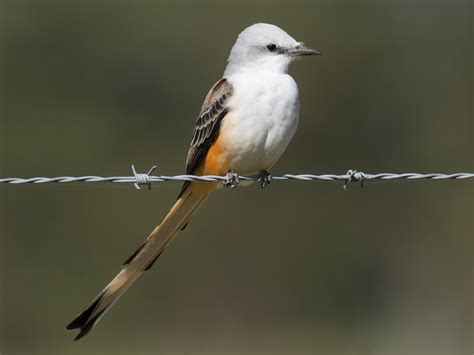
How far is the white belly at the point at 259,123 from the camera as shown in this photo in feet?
17.9

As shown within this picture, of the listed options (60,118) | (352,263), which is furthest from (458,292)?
(60,118)

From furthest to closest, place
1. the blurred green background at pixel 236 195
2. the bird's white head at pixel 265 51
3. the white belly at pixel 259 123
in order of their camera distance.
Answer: the blurred green background at pixel 236 195
the bird's white head at pixel 265 51
the white belly at pixel 259 123

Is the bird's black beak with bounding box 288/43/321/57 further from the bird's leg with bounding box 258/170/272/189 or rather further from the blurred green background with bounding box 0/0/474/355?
the blurred green background with bounding box 0/0/474/355

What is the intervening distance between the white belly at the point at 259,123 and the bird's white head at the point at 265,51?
→ 28 cm

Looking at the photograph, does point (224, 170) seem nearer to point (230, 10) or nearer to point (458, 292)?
point (458, 292)

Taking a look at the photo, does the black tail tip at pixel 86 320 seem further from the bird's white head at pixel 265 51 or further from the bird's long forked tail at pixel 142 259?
the bird's white head at pixel 265 51

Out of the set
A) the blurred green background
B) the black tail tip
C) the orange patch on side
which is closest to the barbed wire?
the orange patch on side

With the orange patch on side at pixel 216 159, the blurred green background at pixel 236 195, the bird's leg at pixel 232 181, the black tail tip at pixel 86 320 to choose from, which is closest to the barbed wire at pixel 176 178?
the bird's leg at pixel 232 181

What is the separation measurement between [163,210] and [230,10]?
10.1ft

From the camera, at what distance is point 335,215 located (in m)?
11.5

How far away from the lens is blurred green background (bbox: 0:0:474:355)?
1033 centimetres

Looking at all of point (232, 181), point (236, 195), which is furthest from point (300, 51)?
point (236, 195)

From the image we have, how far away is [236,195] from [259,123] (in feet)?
→ 17.7

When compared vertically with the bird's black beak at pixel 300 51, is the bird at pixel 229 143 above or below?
below
